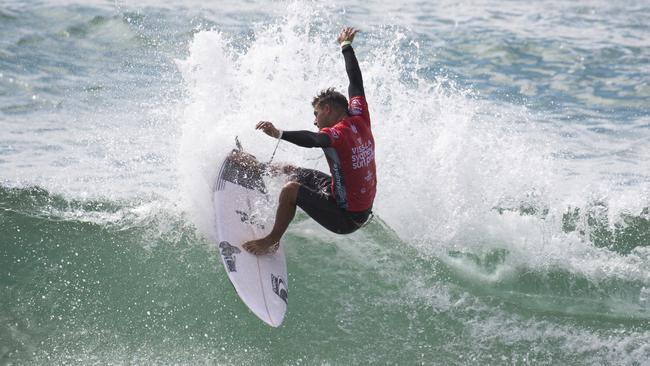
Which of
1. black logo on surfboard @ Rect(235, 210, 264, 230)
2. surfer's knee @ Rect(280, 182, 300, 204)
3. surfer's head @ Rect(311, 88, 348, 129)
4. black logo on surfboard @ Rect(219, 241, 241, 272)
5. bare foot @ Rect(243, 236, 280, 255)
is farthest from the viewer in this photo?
black logo on surfboard @ Rect(235, 210, 264, 230)

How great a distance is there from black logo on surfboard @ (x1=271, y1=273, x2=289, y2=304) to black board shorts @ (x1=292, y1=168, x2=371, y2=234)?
63cm

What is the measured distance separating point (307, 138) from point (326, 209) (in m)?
0.99

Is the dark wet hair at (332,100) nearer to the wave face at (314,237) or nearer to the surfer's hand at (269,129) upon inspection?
the surfer's hand at (269,129)

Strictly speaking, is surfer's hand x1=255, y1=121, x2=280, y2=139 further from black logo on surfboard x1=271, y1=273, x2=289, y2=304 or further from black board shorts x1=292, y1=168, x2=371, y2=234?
black logo on surfboard x1=271, y1=273, x2=289, y2=304

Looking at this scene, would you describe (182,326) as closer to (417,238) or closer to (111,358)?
(111,358)

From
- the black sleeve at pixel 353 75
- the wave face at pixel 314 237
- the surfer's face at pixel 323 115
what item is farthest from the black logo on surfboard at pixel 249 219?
the black sleeve at pixel 353 75

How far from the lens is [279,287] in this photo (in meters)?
6.31

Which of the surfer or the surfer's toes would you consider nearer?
the surfer

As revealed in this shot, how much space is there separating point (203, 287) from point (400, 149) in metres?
2.85

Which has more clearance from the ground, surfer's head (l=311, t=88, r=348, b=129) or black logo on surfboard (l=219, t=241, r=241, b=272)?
surfer's head (l=311, t=88, r=348, b=129)

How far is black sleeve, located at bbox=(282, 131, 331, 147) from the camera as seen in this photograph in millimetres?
5258

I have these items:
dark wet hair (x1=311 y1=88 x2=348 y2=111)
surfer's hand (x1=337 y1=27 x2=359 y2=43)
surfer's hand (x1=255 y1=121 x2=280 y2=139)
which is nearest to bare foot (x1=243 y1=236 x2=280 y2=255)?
dark wet hair (x1=311 y1=88 x2=348 y2=111)

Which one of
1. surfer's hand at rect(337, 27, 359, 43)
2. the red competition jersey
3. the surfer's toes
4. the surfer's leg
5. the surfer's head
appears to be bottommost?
the surfer's toes

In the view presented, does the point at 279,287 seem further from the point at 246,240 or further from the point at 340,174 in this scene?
the point at 340,174
